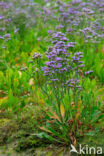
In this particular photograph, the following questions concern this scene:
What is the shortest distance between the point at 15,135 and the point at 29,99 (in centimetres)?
80

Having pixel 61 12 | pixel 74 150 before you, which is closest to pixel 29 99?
pixel 74 150

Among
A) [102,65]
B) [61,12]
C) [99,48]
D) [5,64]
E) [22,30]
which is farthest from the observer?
[22,30]

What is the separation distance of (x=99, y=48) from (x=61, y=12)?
1.31 metres

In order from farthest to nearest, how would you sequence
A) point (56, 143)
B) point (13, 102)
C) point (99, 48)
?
point (99, 48)
point (13, 102)
point (56, 143)

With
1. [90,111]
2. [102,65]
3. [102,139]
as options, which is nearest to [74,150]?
[102,139]

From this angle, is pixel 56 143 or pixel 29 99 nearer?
pixel 56 143

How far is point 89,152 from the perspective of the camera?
2.65 m

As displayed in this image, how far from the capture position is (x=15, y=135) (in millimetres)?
3033

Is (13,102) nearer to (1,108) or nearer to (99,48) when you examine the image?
(1,108)

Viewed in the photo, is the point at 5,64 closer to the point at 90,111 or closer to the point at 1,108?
the point at 1,108

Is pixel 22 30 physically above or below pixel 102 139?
above

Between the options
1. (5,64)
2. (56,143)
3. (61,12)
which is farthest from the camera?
(61,12)

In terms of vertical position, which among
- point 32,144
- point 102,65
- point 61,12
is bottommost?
point 32,144

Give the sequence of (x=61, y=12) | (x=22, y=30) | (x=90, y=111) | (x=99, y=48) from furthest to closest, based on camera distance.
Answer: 1. (x=22, y=30)
2. (x=61, y=12)
3. (x=99, y=48)
4. (x=90, y=111)
